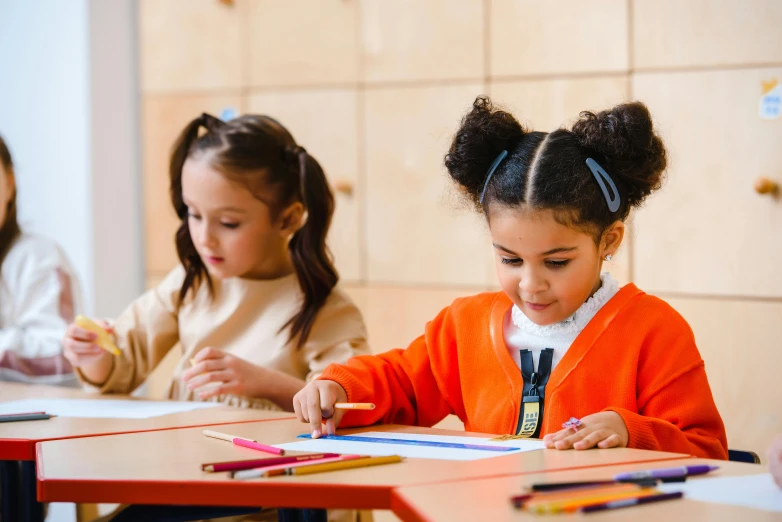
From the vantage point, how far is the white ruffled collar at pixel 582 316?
151 centimetres

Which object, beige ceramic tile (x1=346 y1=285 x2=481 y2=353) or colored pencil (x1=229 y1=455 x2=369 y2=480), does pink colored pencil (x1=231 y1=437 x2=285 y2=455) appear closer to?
colored pencil (x1=229 y1=455 x2=369 y2=480)

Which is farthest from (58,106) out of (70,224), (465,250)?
(465,250)

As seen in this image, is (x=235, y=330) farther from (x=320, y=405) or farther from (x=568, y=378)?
(x=568, y=378)

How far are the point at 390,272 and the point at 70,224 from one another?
1156mm

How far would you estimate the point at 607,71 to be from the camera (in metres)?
2.71

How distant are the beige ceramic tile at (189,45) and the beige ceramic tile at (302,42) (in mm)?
77

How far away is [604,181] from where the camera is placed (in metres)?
1.47

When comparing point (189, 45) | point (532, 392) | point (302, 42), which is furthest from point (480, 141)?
point (189, 45)

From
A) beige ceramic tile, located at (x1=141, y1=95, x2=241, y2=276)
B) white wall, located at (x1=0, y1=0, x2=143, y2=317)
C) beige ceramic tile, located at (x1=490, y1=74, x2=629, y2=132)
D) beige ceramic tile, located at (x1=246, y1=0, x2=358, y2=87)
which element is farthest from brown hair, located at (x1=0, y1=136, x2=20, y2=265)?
beige ceramic tile, located at (x1=490, y1=74, x2=629, y2=132)

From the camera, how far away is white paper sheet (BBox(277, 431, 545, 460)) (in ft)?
4.00

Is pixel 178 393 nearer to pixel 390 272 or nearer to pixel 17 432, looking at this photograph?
pixel 17 432

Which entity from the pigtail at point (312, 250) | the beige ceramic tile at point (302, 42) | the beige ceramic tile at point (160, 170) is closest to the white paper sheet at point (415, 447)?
the pigtail at point (312, 250)

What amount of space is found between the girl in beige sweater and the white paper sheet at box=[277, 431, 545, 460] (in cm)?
50

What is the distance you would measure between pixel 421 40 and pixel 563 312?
1.70 meters
